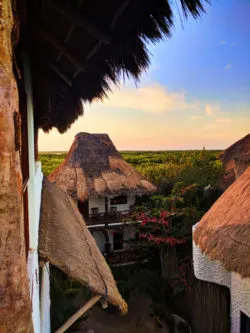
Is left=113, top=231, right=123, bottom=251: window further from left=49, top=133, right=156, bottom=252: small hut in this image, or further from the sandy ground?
the sandy ground

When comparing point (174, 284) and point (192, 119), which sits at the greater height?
point (192, 119)

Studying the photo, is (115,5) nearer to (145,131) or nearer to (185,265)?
(185,265)

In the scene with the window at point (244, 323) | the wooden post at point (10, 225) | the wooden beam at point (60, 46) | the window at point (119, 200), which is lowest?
the window at point (244, 323)

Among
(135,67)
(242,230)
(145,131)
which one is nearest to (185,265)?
(242,230)

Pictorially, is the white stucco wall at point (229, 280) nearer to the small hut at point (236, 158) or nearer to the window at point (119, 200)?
the small hut at point (236, 158)

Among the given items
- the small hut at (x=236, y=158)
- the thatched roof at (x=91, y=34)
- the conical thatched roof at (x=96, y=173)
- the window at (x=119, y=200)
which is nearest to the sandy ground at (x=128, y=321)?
the conical thatched roof at (x=96, y=173)

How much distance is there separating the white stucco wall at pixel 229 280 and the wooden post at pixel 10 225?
4818mm

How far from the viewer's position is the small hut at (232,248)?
12.0ft

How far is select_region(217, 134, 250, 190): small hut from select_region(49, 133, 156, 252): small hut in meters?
3.23

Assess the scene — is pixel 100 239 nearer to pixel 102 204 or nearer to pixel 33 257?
pixel 102 204

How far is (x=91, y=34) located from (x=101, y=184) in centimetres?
862

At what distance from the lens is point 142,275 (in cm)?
751

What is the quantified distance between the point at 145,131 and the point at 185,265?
12521mm

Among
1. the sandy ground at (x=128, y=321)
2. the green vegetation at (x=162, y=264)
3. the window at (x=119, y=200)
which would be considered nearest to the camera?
the green vegetation at (x=162, y=264)
